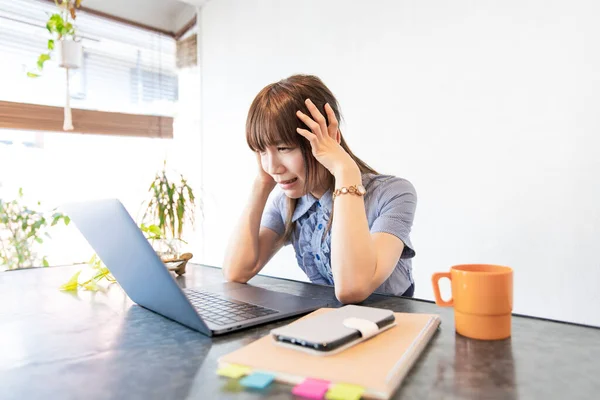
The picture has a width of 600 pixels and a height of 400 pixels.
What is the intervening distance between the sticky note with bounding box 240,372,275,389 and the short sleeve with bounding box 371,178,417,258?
0.66 meters

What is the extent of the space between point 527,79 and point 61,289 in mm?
1836

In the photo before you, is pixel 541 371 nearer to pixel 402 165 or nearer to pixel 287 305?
pixel 287 305

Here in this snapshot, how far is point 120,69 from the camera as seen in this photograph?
328 centimetres

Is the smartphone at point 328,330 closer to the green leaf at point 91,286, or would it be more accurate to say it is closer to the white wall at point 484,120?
the green leaf at point 91,286

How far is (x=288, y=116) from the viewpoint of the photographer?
1.19 meters

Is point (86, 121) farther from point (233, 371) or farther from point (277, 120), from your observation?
point (233, 371)

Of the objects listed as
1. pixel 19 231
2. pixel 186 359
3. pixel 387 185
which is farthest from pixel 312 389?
pixel 19 231

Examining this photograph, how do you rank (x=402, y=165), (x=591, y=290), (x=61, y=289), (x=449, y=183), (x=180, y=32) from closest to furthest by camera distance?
(x=61, y=289)
(x=591, y=290)
(x=449, y=183)
(x=402, y=165)
(x=180, y=32)

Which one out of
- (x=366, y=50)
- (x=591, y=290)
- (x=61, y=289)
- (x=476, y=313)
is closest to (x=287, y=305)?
(x=476, y=313)

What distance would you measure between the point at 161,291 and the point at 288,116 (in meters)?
0.59

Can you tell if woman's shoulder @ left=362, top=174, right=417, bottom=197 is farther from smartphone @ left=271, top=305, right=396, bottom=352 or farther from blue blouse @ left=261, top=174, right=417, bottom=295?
smartphone @ left=271, top=305, right=396, bottom=352

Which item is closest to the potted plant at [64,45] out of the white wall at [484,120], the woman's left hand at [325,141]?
the white wall at [484,120]

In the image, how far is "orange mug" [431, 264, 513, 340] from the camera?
0.66m

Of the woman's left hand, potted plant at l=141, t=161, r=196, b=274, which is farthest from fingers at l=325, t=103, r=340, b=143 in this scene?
potted plant at l=141, t=161, r=196, b=274
